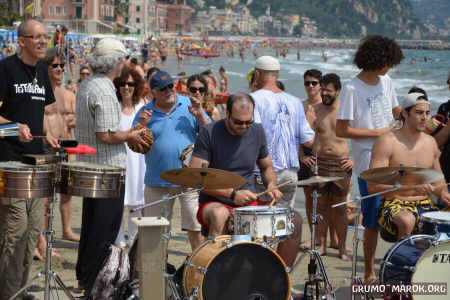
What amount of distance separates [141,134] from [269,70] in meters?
1.55

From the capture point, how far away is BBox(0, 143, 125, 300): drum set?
14.5 ft

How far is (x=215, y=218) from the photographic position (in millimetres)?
5141

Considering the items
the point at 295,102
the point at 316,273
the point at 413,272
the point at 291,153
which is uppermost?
the point at 295,102

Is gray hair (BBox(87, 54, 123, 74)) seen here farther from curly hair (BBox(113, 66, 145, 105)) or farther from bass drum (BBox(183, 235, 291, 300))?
bass drum (BBox(183, 235, 291, 300))

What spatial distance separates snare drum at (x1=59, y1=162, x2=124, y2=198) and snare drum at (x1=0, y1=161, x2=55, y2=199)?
0.15 m

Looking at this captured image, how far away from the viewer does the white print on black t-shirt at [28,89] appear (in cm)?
502

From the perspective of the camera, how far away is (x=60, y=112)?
766cm

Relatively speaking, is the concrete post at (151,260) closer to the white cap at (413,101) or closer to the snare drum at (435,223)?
the snare drum at (435,223)

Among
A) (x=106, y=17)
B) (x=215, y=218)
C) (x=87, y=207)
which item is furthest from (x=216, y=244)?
(x=106, y=17)

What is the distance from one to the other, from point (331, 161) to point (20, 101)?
3.70 m

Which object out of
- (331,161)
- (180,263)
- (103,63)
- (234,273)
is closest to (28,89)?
(103,63)

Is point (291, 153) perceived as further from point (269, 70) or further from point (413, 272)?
point (413, 272)

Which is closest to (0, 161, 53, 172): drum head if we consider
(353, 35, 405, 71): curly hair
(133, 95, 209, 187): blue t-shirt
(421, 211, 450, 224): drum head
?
(133, 95, 209, 187): blue t-shirt

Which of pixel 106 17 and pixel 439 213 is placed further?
pixel 106 17
